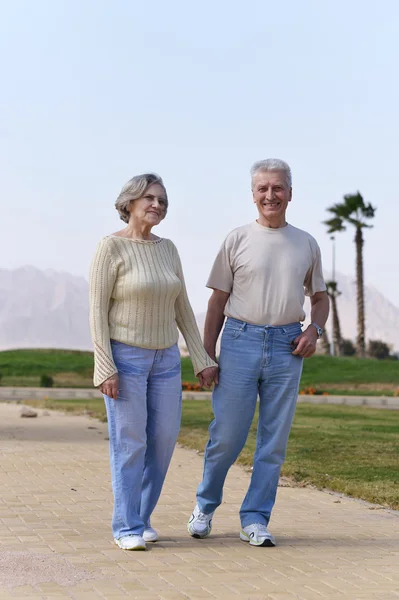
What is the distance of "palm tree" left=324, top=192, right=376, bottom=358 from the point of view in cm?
Result: 5503

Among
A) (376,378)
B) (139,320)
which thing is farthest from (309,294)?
(376,378)

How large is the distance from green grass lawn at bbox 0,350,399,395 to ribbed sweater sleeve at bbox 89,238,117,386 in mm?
23401

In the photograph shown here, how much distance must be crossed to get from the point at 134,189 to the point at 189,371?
27575 millimetres

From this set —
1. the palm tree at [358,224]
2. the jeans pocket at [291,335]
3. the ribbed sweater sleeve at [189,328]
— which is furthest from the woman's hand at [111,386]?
the palm tree at [358,224]

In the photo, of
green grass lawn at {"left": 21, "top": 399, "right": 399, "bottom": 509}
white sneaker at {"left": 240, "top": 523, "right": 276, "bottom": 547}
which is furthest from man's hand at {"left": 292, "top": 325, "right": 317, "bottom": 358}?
green grass lawn at {"left": 21, "top": 399, "right": 399, "bottom": 509}

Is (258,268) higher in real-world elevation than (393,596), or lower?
higher

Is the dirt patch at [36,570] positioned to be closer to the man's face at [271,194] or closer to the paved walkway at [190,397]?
the man's face at [271,194]

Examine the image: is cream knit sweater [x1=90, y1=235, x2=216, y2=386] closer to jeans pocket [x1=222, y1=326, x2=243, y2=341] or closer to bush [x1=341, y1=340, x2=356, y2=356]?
jeans pocket [x1=222, y1=326, x2=243, y2=341]

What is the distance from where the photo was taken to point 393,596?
16.7ft

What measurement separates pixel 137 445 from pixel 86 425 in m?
9.57

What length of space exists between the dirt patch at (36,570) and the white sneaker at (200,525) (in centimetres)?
99

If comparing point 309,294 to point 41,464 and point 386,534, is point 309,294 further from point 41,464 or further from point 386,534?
point 41,464

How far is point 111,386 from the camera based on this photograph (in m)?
6.00

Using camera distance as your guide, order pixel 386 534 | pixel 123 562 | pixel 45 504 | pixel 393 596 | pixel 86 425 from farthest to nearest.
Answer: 1. pixel 86 425
2. pixel 45 504
3. pixel 386 534
4. pixel 123 562
5. pixel 393 596
